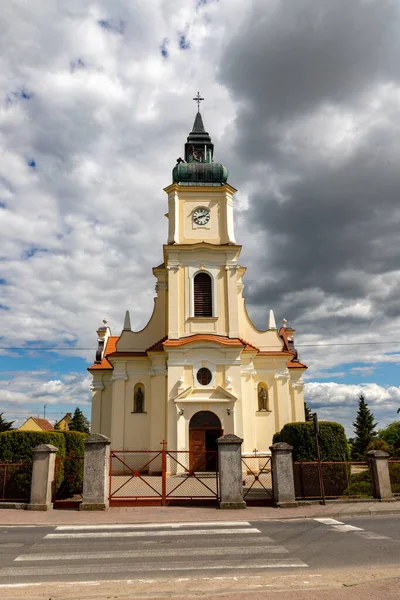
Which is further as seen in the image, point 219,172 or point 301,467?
point 219,172

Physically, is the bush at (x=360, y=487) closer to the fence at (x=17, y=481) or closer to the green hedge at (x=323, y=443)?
the green hedge at (x=323, y=443)

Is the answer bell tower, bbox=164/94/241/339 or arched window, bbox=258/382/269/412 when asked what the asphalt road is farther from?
arched window, bbox=258/382/269/412

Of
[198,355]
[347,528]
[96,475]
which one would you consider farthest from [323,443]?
[198,355]

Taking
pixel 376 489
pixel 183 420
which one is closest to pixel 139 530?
pixel 376 489

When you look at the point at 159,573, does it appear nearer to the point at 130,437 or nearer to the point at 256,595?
the point at 256,595

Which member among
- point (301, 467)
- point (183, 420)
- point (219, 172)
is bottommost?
point (301, 467)

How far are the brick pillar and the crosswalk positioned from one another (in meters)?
6.18

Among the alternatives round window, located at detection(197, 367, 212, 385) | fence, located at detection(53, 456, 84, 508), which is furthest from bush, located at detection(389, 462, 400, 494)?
round window, located at detection(197, 367, 212, 385)

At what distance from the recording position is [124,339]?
105 ft

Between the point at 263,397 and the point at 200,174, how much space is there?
14.9 m

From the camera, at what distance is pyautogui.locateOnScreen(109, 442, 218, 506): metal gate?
1617 centimetres

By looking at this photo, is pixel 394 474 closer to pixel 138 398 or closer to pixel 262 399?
pixel 262 399

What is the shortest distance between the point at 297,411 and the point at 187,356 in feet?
34.6

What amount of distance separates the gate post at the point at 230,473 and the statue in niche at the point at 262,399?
15068 millimetres
